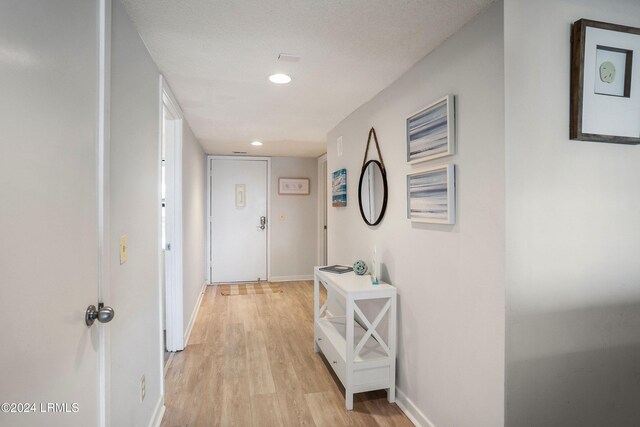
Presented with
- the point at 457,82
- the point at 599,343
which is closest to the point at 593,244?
the point at 599,343

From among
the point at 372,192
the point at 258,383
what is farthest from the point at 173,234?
the point at 372,192

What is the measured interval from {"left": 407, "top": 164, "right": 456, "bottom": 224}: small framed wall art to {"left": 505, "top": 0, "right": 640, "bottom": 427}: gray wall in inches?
13.3

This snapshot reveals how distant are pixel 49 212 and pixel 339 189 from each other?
285cm

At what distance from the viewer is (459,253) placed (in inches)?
68.4

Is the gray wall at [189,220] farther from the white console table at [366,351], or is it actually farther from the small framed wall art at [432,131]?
the small framed wall art at [432,131]

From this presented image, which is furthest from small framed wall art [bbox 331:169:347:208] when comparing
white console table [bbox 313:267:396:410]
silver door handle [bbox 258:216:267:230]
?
silver door handle [bbox 258:216:267:230]

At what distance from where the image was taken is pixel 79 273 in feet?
3.55

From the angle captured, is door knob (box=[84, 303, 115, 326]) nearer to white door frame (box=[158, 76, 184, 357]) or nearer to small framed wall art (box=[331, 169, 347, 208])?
white door frame (box=[158, 76, 184, 357])

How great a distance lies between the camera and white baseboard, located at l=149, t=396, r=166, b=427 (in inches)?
78.4

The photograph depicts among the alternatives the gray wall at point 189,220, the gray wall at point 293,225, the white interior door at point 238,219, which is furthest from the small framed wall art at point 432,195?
the white interior door at point 238,219

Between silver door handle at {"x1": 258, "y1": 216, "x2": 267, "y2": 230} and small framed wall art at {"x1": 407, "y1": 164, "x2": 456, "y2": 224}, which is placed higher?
small framed wall art at {"x1": 407, "y1": 164, "x2": 456, "y2": 224}

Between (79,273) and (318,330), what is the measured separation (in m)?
2.23

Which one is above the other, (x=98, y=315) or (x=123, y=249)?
(x=123, y=249)

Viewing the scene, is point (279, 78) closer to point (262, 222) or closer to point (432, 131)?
point (432, 131)
